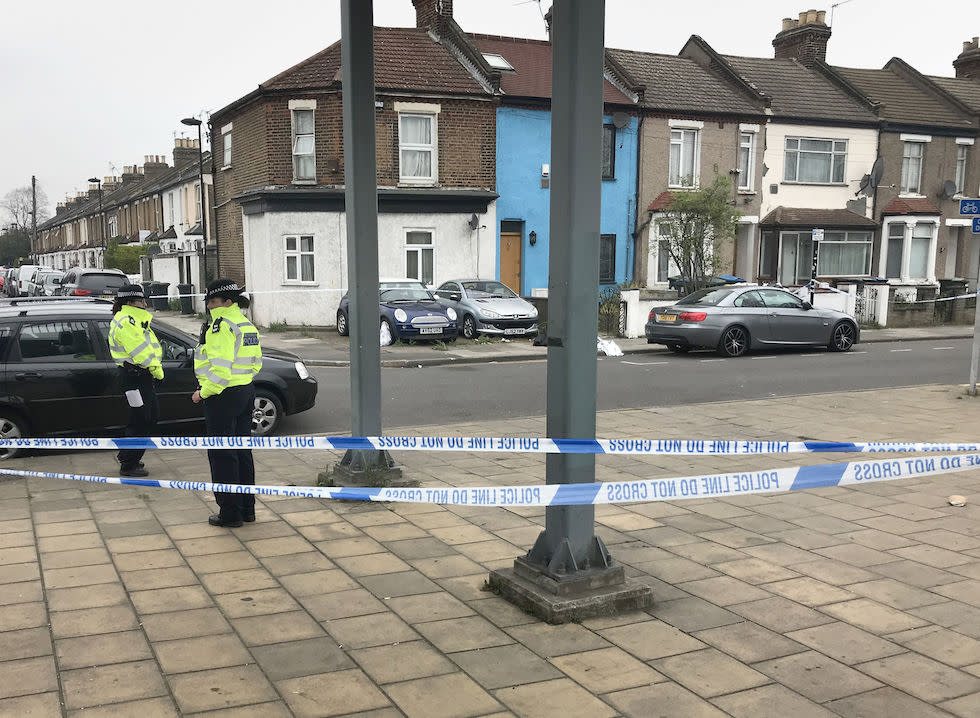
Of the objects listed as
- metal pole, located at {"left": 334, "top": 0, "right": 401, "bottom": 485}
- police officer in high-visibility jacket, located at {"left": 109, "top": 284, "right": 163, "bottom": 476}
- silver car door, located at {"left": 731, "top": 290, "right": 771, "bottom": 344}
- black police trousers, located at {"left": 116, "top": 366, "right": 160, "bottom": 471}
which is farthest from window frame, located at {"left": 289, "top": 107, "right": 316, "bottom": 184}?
metal pole, located at {"left": 334, "top": 0, "right": 401, "bottom": 485}

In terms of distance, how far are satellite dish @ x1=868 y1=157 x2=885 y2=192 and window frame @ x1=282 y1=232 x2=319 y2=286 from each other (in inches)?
755

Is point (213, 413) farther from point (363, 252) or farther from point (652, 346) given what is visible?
point (652, 346)

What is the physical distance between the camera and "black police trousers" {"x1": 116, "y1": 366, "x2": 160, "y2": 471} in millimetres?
7398

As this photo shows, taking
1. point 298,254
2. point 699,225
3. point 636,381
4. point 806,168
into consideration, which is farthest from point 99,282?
point 806,168

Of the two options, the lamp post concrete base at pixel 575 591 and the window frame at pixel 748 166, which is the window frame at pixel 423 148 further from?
the lamp post concrete base at pixel 575 591

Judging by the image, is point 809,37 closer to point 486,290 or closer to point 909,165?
point 909,165

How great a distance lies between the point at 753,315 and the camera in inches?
677

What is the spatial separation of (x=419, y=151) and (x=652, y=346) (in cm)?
906

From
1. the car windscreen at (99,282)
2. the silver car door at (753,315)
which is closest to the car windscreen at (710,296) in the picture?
the silver car door at (753,315)

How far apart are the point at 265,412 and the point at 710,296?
11.0 meters

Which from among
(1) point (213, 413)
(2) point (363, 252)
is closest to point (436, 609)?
(1) point (213, 413)

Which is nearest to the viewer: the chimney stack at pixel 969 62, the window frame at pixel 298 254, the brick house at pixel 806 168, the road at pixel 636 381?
the road at pixel 636 381

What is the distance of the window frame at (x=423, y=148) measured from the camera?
2359 cm

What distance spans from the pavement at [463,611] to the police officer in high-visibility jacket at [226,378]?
242 millimetres
